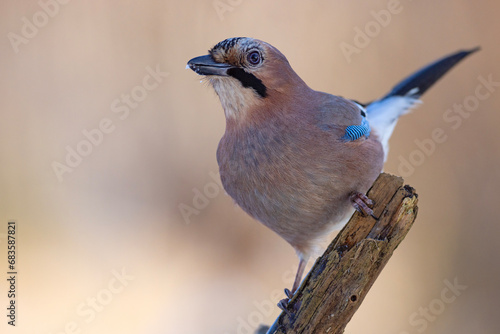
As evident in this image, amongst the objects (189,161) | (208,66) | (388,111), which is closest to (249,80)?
(208,66)

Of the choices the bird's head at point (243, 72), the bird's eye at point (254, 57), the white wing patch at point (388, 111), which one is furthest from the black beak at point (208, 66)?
the white wing patch at point (388, 111)

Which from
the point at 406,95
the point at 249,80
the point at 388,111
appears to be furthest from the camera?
the point at 406,95

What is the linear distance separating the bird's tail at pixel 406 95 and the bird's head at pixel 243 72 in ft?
4.82

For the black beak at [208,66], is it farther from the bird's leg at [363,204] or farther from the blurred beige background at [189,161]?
the blurred beige background at [189,161]

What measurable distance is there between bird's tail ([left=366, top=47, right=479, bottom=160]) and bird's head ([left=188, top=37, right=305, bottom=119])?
147cm

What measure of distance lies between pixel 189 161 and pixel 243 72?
2.73 m

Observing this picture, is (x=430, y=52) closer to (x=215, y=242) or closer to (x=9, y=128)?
(x=215, y=242)

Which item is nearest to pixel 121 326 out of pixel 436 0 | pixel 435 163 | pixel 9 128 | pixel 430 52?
pixel 9 128

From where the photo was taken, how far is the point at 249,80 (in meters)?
2.93

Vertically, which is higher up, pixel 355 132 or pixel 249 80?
pixel 249 80

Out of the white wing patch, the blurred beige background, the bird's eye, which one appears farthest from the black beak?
the blurred beige background

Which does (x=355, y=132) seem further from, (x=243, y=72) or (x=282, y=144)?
(x=243, y=72)

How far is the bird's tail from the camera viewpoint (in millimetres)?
4281

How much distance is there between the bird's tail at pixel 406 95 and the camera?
4.28 meters
